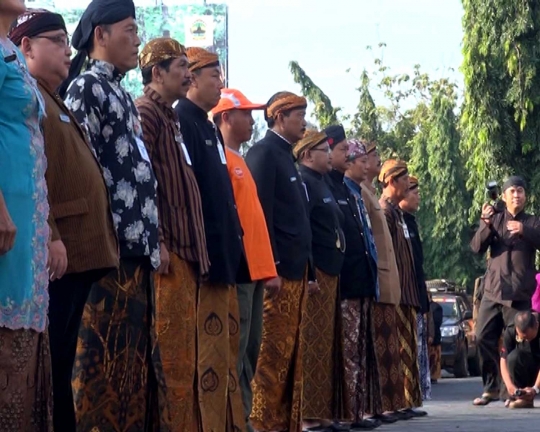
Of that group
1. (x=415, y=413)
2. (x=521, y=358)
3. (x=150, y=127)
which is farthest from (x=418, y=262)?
(x=150, y=127)

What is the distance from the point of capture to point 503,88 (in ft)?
72.2

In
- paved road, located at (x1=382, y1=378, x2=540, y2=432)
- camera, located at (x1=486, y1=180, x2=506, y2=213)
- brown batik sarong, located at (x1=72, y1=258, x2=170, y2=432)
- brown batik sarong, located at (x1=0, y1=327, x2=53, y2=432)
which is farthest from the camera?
camera, located at (x1=486, y1=180, x2=506, y2=213)

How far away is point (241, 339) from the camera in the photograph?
8562mm

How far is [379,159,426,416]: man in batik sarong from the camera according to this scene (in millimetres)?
13266

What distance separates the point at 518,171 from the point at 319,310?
11844 millimetres

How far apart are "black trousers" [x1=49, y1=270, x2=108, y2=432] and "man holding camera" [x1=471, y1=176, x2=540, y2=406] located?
349 inches

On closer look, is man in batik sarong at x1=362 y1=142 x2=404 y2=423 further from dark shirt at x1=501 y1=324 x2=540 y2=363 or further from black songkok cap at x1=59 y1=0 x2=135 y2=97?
black songkok cap at x1=59 y1=0 x2=135 y2=97

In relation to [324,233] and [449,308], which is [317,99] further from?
[324,233]

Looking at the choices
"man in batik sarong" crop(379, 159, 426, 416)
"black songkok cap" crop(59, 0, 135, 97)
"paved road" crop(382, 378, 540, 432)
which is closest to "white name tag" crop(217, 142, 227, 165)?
"black songkok cap" crop(59, 0, 135, 97)

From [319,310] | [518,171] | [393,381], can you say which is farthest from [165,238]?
[518,171]

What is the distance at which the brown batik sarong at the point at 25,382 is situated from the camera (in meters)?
4.98

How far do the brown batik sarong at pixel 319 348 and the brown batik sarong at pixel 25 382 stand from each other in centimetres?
554

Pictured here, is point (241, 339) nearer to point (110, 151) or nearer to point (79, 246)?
point (110, 151)

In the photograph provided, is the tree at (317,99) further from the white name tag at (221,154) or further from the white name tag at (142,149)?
the white name tag at (142,149)
